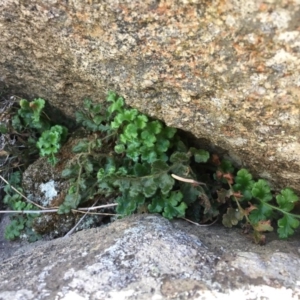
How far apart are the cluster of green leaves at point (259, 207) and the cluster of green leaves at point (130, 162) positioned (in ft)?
0.57

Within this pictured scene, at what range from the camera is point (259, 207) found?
206cm

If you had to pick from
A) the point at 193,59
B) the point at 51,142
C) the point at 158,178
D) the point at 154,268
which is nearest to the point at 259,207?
the point at 158,178

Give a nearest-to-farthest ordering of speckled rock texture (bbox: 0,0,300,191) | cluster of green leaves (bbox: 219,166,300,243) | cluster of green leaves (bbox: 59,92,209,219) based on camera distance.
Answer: speckled rock texture (bbox: 0,0,300,191) → cluster of green leaves (bbox: 219,166,300,243) → cluster of green leaves (bbox: 59,92,209,219)

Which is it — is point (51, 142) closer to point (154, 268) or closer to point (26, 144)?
point (26, 144)

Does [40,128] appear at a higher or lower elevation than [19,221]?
higher

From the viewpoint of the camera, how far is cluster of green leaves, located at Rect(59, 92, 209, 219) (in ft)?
6.93

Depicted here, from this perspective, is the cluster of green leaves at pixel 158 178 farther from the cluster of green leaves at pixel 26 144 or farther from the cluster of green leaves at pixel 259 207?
the cluster of green leaves at pixel 26 144

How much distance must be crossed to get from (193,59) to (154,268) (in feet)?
2.48

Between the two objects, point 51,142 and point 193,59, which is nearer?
point 193,59

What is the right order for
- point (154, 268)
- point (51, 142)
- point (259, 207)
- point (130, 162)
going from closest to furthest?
point (154, 268)
point (259, 207)
point (130, 162)
point (51, 142)

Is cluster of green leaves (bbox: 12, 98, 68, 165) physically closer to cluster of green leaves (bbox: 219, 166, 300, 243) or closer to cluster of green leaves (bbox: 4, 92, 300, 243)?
cluster of green leaves (bbox: 4, 92, 300, 243)

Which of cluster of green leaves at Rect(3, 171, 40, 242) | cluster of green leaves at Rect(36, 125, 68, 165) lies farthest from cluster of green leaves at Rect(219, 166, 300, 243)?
cluster of green leaves at Rect(3, 171, 40, 242)

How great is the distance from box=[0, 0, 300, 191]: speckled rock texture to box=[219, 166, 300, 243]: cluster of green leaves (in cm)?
8

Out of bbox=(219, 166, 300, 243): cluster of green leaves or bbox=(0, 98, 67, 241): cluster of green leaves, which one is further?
bbox=(0, 98, 67, 241): cluster of green leaves
